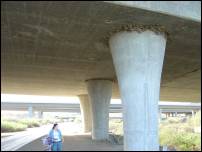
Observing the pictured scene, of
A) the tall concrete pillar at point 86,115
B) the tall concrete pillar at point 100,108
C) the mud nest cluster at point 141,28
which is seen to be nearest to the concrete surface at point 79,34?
the mud nest cluster at point 141,28

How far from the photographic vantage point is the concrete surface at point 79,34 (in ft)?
46.7

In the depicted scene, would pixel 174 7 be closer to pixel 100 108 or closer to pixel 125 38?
pixel 125 38

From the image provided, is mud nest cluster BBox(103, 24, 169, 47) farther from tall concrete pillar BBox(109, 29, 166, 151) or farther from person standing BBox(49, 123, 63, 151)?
person standing BBox(49, 123, 63, 151)

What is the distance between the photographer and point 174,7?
48.0 feet

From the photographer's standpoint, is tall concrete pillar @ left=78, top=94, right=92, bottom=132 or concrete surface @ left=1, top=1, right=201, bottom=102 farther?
tall concrete pillar @ left=78, top=94, right=92, bottom=132

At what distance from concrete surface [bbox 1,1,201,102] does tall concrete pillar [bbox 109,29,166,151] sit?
865 millimetres

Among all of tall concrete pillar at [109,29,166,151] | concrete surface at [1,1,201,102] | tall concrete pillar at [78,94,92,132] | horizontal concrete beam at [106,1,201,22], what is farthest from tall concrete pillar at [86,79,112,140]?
horizontal concrete beam at [106,1,201,22]

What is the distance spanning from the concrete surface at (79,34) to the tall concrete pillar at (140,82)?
865 mm

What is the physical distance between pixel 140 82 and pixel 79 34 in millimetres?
3556

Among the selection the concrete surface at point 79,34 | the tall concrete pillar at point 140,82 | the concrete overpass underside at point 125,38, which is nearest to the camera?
the concrete surface at point 79,34

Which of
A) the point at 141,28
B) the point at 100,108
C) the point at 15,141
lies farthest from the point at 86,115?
the point at 141,28

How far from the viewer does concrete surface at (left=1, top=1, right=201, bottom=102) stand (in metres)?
14.2

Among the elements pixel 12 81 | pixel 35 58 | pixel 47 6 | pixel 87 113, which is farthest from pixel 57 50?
pixel 87 113

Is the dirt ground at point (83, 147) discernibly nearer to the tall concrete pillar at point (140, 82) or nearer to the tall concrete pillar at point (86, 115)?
the tall concrete pillar at point (140, 82)
